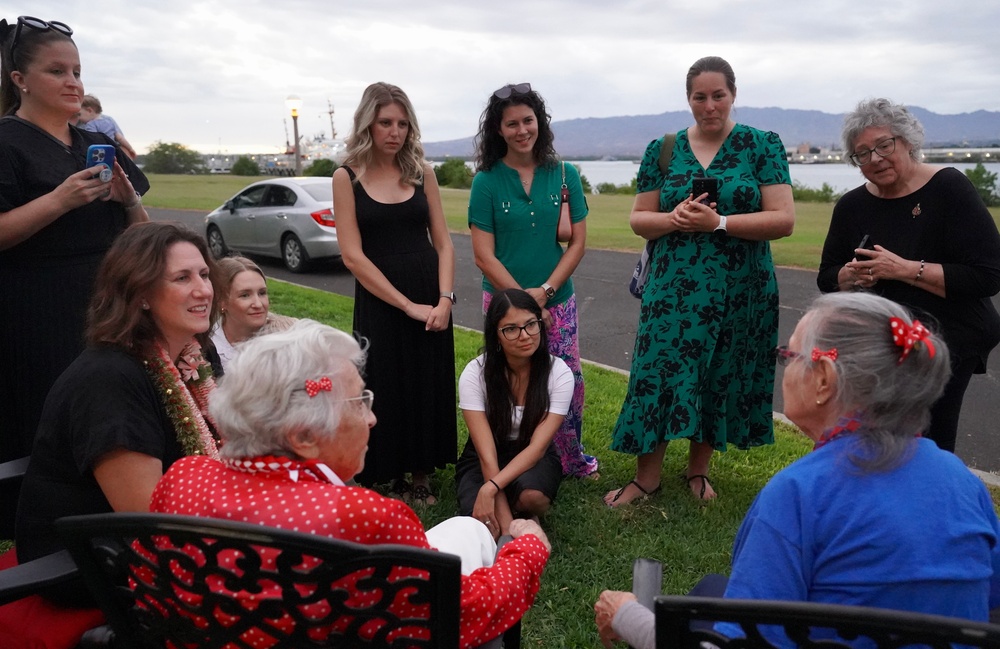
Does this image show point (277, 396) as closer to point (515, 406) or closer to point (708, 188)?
point (515, 406)

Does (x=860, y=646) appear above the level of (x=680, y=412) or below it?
above

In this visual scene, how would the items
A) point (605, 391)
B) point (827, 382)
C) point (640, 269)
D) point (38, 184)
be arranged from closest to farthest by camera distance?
1. point (827, 382)
2. point (38, 184)
3. point (640, 269)
4. point (605, 391)

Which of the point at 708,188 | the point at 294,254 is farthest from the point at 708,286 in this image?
the point at 294,254

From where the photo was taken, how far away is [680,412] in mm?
3838

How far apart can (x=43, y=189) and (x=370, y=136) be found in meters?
1.45

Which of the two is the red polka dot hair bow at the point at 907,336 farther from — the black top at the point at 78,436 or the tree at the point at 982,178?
the tree at the point at 982,178

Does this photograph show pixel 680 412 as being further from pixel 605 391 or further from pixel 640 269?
pixel 605 391

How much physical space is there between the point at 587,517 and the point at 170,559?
8.66 feet

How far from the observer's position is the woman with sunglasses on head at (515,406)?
3.67 metres

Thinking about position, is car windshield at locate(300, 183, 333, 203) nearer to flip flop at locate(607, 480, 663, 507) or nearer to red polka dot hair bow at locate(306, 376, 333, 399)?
flip flop at locate(607, 480, 663, 507)

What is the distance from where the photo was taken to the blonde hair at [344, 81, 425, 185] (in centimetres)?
385

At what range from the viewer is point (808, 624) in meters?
1.22

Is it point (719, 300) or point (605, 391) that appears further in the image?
point (605, 391)

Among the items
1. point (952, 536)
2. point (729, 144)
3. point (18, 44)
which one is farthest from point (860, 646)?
point (18, 44)
